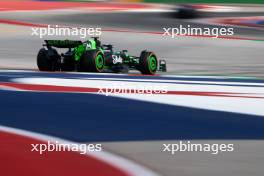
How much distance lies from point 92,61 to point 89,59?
6cm

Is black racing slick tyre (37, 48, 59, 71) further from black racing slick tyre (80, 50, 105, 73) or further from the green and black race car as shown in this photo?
black racing slick tyre (80, 50, 105, 73)

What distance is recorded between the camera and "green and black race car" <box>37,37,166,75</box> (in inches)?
521

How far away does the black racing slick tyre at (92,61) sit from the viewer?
1317 cm

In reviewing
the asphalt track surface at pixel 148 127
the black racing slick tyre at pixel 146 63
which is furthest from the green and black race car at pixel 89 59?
the asphalt track surface at pixel 148 127

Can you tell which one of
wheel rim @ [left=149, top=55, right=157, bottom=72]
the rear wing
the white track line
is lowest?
wheel rim @ [left=149, top=55, right=157, bottom=72]

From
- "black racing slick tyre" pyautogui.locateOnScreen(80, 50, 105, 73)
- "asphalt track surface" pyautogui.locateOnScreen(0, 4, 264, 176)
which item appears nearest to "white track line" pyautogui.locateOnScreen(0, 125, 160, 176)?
"asphalt track surface" pyautogui.locateOnScreen(0, 4, 264, 176)

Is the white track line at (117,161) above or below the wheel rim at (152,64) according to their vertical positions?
above

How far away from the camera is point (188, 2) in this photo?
33.2 m

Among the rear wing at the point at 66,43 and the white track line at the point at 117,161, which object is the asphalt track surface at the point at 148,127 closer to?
the white track line at the point at 117,161

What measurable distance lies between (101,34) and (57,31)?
4.10 feet

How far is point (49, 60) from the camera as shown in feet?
44.8

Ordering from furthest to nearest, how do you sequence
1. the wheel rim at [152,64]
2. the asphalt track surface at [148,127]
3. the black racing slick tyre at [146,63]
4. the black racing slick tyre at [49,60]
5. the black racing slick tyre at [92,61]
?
the wheel rim at [152,64], the black racing slick tyre at [146,63], the black racing slick tyre at [49,60], the black racing slick tyre at [92,61], the asphalt track surface at [148,127]

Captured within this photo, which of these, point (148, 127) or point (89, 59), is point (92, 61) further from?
point (148, 127)

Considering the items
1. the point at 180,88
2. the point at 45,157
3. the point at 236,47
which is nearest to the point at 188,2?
the point at 236,47
